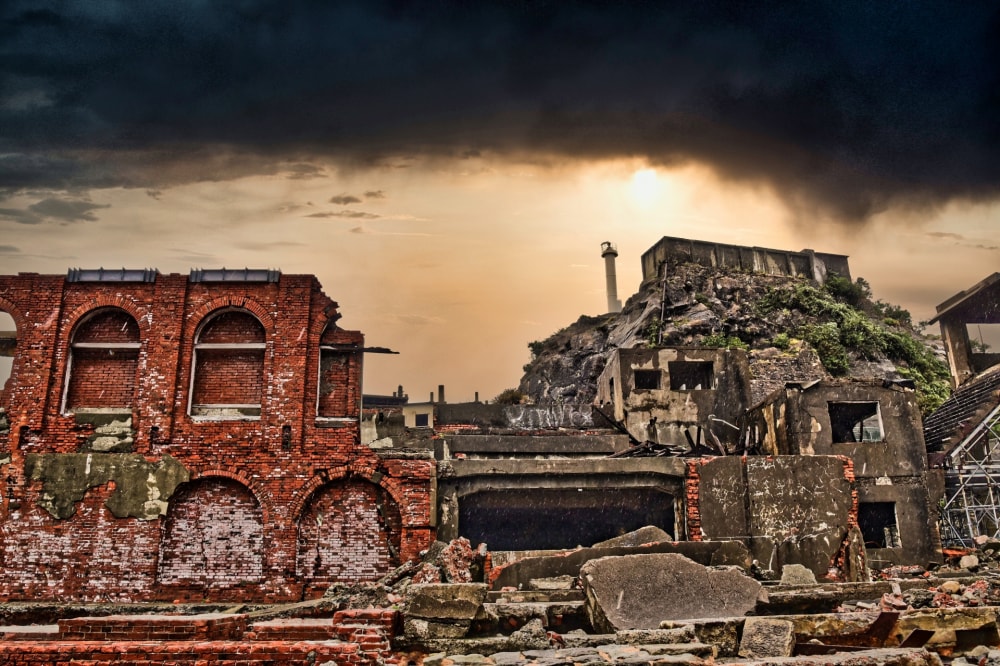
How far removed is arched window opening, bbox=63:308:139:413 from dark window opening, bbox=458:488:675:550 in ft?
27.1

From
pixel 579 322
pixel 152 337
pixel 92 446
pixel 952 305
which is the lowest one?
pixel 92 446

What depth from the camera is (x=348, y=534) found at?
15.1 metres

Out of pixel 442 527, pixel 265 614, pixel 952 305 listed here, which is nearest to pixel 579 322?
pixel 952 305

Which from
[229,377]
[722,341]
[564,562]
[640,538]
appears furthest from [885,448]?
[722,341]

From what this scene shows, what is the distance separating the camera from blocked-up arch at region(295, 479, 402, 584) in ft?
48.8

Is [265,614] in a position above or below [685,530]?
below

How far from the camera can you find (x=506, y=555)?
47.5ft

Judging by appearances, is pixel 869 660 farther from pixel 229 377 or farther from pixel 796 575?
pixel 229 377

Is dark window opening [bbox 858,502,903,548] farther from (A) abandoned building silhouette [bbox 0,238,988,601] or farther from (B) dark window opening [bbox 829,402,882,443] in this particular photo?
(B) dark window opening [bbox 829,402,882,443]

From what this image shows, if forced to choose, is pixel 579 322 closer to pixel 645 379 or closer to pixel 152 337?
pixel 645 379

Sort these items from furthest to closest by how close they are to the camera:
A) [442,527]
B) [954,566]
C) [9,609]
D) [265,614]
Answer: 1. [954,566]
2. [442,527]
3. [9,609]
4. [265,614]

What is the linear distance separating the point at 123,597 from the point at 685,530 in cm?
1174

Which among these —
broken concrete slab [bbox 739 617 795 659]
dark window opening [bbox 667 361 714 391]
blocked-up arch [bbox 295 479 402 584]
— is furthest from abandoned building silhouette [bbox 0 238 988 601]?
dark window opening [bbox 667 361 714 391]

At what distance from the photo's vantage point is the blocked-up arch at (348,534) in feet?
48.8
